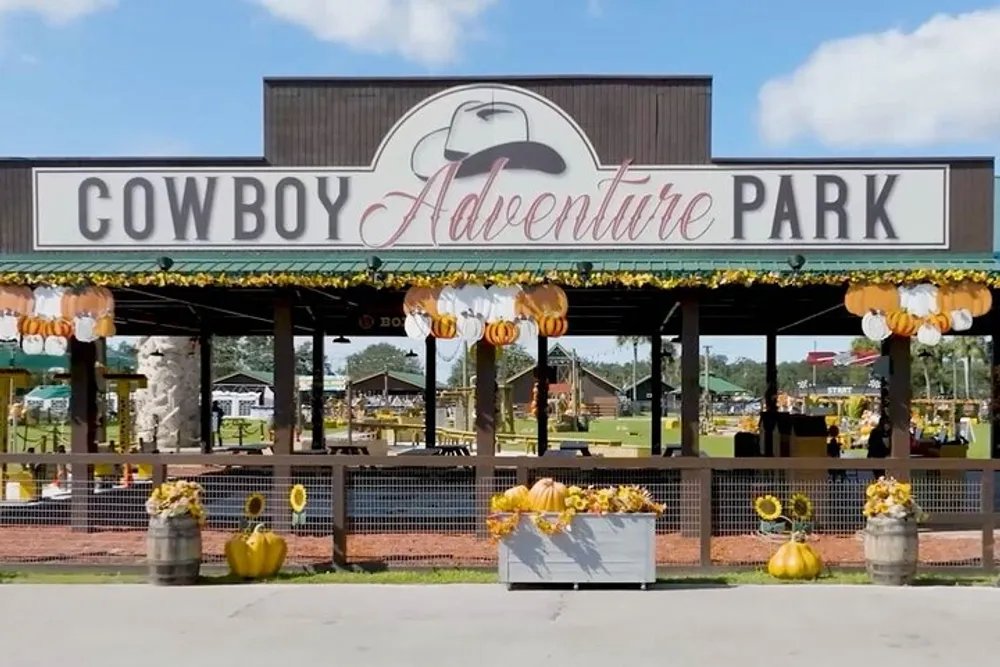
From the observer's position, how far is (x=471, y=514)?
38.4 ft

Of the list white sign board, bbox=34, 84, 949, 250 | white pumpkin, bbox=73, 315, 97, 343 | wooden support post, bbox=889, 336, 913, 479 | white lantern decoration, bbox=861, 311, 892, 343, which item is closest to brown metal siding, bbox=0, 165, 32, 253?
white sign board, bbox=34, 84, 949, 250

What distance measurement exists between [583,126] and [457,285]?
2.83m

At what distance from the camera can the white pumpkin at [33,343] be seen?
40.4 ft

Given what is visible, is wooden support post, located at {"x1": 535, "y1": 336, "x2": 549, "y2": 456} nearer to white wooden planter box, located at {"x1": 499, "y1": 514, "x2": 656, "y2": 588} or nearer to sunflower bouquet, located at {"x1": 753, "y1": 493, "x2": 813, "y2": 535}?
sunflower bouquet, located at {"x1": 753, "y1": 493, "x2": 813, "y2": 535}

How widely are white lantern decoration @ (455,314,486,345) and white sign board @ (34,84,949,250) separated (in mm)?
1443

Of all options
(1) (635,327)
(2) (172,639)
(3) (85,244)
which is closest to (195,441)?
(1) (635,327)

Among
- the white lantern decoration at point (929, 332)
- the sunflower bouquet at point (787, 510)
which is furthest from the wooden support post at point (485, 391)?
the white lantern decoration at point (929, 332)

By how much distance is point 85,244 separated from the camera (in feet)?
43.2

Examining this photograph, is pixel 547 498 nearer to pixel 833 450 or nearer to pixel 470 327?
pixel 470 327

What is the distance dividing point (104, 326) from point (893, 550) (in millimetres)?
8871

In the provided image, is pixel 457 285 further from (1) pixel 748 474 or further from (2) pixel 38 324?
(2) pixel 38 324

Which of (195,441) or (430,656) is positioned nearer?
(430,656)

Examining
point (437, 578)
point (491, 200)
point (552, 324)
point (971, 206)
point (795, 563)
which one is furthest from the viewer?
point (491, 200)

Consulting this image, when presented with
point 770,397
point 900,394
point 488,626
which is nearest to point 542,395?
point 770,397
